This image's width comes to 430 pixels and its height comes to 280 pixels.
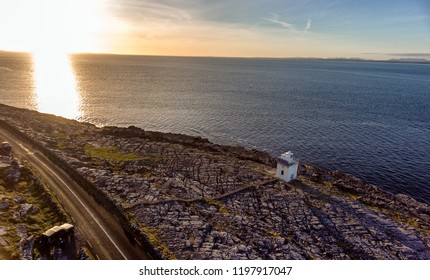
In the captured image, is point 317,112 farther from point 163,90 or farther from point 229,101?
point 163,90

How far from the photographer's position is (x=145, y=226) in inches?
1240

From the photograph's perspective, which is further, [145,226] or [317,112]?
[317,112]

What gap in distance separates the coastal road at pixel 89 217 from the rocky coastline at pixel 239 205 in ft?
5.61

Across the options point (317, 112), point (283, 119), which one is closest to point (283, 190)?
point (283, 119)

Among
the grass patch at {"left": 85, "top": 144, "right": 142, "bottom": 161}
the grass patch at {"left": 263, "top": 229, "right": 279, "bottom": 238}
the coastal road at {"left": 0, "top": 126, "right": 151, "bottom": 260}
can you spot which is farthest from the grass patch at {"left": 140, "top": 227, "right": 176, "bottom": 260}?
the grass patch at {"left": 85, "top": 144, "right": 142, "bottom": 161}

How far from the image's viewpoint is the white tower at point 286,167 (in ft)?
145

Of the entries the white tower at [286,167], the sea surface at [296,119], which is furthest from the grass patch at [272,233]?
the sea surface at [296,119]

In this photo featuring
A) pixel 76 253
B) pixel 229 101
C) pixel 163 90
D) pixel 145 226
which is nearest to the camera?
pixel 76 253

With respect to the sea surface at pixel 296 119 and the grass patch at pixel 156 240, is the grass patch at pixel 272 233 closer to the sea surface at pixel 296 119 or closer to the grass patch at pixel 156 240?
the grass patch at pixel 156 240

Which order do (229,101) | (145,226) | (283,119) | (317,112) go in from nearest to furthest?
(145,226) → (283,119) → (317,112) → (229,101)

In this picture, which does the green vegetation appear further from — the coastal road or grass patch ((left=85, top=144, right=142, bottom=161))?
grass patch ((left=85, top=144, right=142, bottom=161))

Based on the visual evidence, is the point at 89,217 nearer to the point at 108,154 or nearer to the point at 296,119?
the point at 108,154
